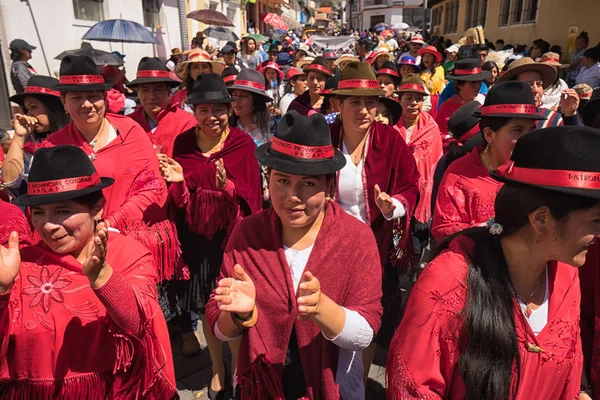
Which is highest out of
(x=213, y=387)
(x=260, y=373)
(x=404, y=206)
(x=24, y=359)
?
(x=404, y=206)

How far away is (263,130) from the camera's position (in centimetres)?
495

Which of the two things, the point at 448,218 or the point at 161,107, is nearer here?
the point at 448,218

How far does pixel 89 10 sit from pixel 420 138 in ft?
38.5

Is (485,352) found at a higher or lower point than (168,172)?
lower

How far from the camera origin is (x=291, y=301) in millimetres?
2066

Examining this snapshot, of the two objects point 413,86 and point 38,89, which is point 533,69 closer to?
point 413,86

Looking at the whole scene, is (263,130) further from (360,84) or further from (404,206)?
(404,206)

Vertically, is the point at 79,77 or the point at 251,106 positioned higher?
the point at 79,77

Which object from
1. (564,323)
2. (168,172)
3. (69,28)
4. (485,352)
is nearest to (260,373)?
(485,352)

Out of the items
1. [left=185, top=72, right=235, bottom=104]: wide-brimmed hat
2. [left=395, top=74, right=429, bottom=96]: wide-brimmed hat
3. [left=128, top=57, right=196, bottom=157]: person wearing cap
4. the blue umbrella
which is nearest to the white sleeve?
[left=185, top=72, right=235, bottom=104]: wide-brimmed hat

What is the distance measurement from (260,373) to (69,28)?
12.6 m

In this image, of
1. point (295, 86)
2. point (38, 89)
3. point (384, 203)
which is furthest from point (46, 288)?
point (295, 86)

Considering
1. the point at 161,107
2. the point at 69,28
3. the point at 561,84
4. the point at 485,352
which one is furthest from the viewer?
the point at 69,28

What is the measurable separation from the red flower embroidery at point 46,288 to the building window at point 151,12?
16.1 meters
